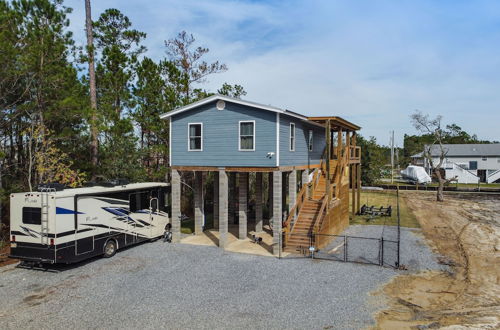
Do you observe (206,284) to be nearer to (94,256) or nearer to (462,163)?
(94,256)

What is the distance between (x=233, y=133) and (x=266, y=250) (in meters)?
6.16

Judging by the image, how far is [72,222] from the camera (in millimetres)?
14625

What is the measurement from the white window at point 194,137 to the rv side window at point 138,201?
347 centimetres

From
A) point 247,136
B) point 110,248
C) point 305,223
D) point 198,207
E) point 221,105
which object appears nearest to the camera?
point 110,248

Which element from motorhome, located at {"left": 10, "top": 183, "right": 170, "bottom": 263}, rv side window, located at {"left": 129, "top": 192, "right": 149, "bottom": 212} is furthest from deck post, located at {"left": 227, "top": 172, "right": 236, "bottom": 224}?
motorhome, located at {"left": 10, "top": 183, "right": 170, "bottom": 263}

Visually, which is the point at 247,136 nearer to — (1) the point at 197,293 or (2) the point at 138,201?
(2) the point at 138,201

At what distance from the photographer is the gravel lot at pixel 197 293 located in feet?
33.8

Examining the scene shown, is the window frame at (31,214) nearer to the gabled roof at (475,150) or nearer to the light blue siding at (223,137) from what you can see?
the light blue siding at (223,137)

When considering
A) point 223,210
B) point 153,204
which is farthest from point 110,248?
point 223,210

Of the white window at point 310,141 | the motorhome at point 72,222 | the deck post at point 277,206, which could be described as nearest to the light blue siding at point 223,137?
the deck post at point 277,206

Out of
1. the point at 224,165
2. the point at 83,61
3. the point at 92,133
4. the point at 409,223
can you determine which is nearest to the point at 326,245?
the point at 224,165

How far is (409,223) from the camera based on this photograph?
25969 millimetres

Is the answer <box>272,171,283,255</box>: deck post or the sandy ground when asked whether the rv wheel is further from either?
the sandy ground

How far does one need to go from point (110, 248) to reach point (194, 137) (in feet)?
22.9
